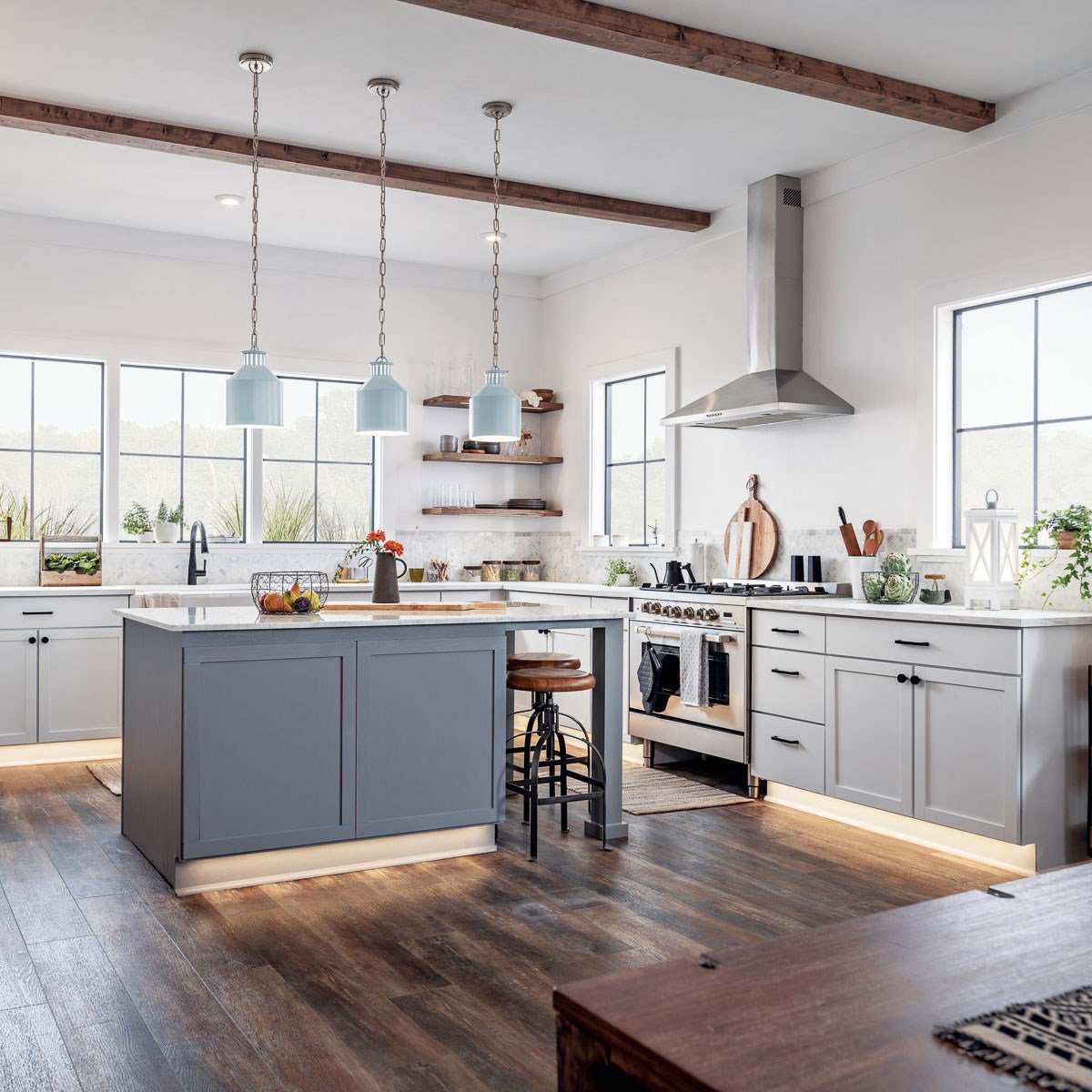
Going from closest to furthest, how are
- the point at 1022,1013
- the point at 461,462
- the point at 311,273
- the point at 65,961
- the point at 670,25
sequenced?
1. the point at 1022,1013
2. the point at 65,961
3. the point at 670,25
4. the point at 311,273
5. the point at 461,462

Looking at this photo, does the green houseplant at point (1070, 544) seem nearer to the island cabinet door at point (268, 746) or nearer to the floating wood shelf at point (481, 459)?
the island cabinet door at point (268, 746)

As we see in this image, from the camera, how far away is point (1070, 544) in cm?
409

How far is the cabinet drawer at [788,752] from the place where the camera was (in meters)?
4.72

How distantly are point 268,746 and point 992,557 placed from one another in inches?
110

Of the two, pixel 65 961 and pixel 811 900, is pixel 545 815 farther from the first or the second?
pixel 65 961

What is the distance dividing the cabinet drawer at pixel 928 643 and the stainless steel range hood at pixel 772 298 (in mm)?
1321

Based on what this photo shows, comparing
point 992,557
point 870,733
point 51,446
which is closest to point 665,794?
point 870,733

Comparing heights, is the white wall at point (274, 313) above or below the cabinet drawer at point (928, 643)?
above

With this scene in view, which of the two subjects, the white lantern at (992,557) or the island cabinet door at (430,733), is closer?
the island cabinet door at (430,733)

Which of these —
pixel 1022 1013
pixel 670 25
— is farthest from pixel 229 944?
pixel 670 25

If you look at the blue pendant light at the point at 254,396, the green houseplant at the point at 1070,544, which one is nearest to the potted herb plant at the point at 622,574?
the green houseplant at the point at 1070,544

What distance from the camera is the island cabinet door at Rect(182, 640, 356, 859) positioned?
3582 millimetres

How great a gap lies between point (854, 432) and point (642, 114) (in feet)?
5.85

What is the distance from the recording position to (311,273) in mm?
7078
